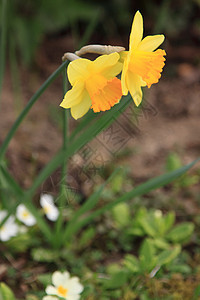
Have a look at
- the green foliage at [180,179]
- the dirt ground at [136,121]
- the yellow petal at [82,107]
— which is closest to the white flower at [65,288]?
the yellow petal at [82,107]

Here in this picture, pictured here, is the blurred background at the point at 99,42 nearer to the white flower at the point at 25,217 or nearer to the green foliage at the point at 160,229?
the white flower at the point at 25,217

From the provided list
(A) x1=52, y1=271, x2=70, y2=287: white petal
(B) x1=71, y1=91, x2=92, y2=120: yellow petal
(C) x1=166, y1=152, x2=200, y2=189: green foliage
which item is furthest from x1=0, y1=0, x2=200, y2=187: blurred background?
(B) x1=71, y1=91, x2=92, y2=120: yellow petal

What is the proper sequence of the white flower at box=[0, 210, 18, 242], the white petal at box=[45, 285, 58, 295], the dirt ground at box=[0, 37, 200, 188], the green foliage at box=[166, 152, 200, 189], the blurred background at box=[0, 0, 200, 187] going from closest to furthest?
the white petal at box=[45, 285, 58, 295]
the white flower at box=[0, 210, 18, 242]
the green foliage at box=[166, 152, 200, 189]
the dirt ground at box=[0, 37, 200, 188]
the blurred background at box=[0, 0, 200, 187]

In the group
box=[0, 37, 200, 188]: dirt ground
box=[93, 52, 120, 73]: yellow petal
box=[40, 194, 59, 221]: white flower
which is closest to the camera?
box=[93, 52, 120, 73]: yellow petal

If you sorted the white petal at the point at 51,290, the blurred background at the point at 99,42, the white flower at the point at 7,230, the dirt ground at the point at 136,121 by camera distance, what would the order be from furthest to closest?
1. the blurred background at the point at 99,42
2. the dirt ground at the point at 136,121
3. the white flower at the point at 7,230
4. the white petal at the point at 51,290

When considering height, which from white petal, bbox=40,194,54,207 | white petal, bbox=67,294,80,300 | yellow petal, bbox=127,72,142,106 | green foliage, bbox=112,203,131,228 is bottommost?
green foliage, bbox=112,203,131,228

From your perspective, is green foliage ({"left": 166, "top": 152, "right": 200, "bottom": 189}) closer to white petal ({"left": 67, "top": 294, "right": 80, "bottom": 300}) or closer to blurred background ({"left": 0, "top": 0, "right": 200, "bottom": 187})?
blurred background ({"left": 0, "top": 0, "right": 200, "bottom": 187})
